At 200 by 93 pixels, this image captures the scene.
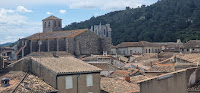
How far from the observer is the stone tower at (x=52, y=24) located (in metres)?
75.1

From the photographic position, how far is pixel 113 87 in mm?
23859

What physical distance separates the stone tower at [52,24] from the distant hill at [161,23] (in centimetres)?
5367

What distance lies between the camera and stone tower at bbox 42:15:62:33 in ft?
246

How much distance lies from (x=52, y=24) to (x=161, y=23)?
3202 inches

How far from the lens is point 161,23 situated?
146m

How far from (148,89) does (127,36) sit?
402 ft

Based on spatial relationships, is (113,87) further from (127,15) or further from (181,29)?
(127,15)

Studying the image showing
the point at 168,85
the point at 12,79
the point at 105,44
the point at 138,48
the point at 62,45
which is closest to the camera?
the point at 168,85

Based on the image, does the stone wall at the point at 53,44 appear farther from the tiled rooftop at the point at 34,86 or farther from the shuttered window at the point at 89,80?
the shuttered window at the point at 89,80

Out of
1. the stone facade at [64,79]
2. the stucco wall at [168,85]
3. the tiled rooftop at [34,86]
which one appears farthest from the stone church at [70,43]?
the stucco wall at [168,85]

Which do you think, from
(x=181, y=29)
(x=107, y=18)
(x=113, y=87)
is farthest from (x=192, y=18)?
(x=113, y=87)

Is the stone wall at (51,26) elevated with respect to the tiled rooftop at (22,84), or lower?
elevated

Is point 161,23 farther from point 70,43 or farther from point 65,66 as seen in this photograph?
point 65,66

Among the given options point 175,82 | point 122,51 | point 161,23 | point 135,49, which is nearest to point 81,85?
point 175,82
